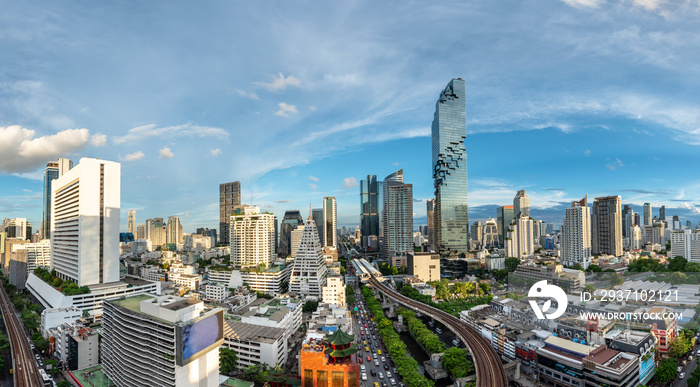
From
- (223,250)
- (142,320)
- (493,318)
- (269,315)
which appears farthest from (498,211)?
(142,320)

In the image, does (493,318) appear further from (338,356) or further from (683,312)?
(338,356)

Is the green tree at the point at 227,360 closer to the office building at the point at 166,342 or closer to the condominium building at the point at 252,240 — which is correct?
the office building at the point at 166,342

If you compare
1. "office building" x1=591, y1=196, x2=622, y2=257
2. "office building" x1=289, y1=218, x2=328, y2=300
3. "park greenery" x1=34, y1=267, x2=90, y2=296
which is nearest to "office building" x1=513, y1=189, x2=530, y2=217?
"office building" x1=591, y1=196, x2=622, y2=257

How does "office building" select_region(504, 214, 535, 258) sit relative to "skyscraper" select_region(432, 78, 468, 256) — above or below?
below

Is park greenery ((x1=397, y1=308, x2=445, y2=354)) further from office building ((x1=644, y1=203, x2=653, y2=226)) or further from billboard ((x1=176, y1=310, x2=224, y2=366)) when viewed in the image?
office building ((x1=644, y1=203, x2=653, y2=226))

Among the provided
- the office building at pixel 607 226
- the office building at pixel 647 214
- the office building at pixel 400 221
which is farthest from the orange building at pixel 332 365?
the office building at pixel 647 214

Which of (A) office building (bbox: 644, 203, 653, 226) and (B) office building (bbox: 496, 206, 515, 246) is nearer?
(A) office building (bbox: 644, 203, 653, 226)
